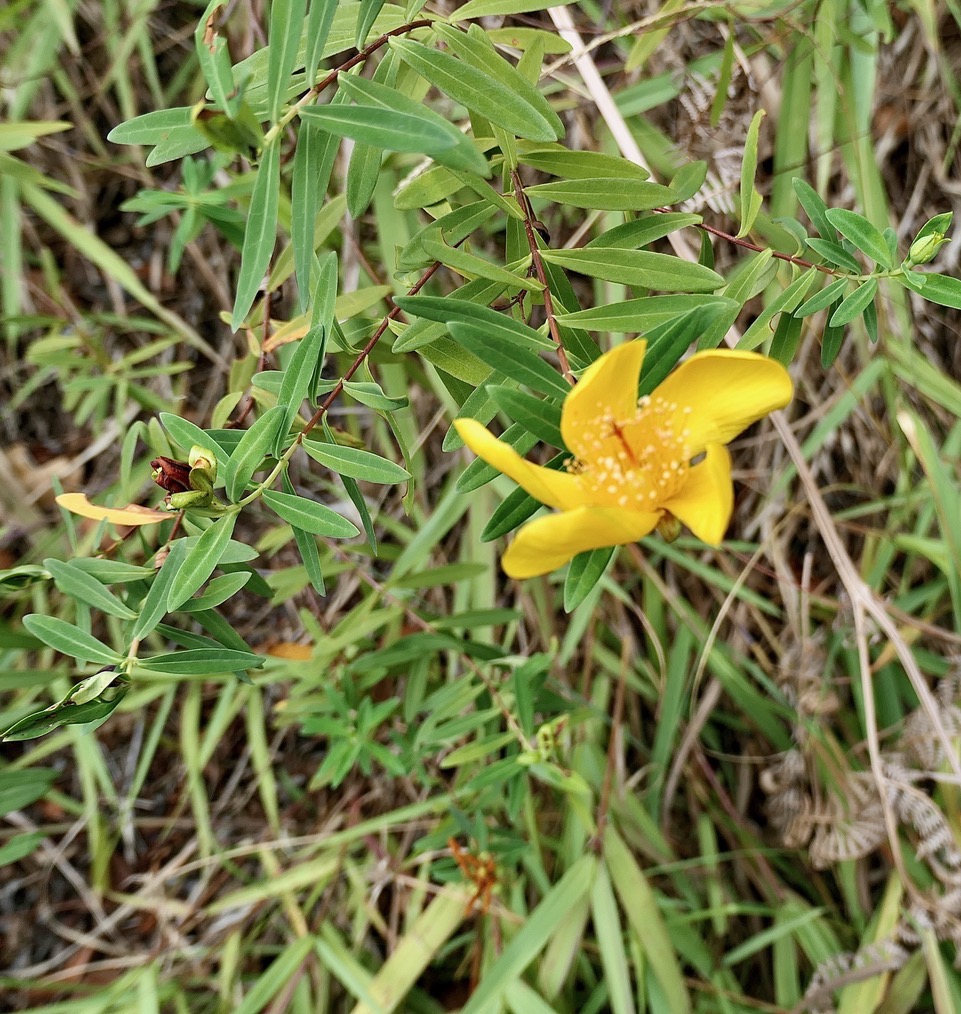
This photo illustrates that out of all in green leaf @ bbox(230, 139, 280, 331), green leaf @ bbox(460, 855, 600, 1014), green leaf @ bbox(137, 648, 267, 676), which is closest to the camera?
green leaf @ bbox(230, 139, 280, 331)

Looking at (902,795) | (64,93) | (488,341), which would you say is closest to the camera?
(488,341)

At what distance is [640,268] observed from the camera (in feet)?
2.47

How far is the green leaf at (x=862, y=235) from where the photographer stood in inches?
27.7

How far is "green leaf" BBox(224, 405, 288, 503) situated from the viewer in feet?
2.22

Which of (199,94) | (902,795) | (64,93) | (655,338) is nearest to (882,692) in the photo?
(902,795)

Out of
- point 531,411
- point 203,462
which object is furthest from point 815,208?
point 203,462

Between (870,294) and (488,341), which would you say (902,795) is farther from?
(488,341)

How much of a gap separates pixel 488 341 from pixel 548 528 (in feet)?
0.59

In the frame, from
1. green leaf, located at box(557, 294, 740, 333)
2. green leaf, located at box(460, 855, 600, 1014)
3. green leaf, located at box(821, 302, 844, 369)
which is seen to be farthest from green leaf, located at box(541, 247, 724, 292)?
green leaf, located at box(460, 855, 600, 1014)

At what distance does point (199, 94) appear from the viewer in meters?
1.64

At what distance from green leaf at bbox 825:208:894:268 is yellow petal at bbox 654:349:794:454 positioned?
199 millimetres

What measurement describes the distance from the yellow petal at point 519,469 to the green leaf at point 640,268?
0.27m

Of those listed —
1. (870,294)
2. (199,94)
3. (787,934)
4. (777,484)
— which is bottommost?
(787,934)

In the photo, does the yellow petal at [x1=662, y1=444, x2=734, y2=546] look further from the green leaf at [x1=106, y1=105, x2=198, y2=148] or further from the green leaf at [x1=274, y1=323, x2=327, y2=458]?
the green leaf at [x1=106, y1=105, x2=198, y2=148]
